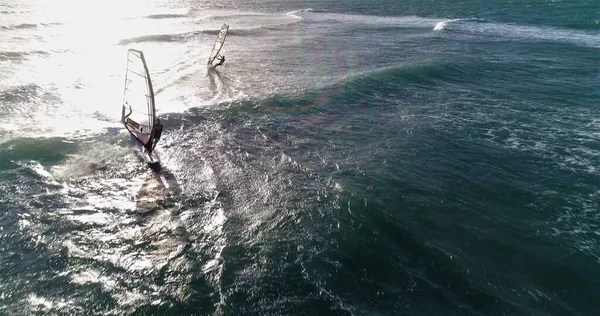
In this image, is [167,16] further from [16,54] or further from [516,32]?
[516,32]

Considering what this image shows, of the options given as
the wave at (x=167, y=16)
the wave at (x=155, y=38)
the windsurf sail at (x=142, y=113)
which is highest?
the wave at (x=167, y=16)

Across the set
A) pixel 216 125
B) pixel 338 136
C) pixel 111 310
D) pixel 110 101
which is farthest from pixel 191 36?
pixel 111 310

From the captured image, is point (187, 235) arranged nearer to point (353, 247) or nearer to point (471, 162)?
point (353, 247)


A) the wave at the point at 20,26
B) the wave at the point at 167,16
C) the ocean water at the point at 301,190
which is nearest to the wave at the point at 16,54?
the ocean water at the point at 301,190

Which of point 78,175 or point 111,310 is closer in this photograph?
point 111,310

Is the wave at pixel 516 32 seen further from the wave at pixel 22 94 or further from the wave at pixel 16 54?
the wave at pixel 22 94

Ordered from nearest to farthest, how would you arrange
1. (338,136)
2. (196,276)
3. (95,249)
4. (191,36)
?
(196,276) < (95,249) < (338,136) < (191,36)
